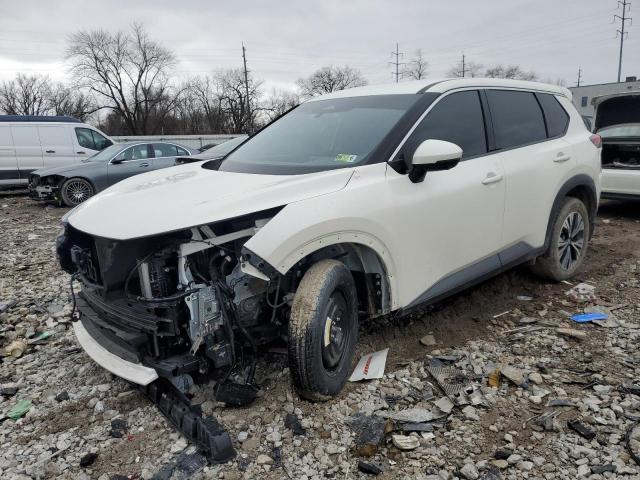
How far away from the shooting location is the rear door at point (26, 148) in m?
13.2

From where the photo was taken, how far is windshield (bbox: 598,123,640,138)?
26.1 feet

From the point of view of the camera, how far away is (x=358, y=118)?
3506mm

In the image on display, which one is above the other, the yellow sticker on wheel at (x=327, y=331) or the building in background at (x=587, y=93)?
the building in background at (x=587, y=93)

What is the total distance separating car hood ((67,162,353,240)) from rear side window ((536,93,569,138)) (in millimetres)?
2464

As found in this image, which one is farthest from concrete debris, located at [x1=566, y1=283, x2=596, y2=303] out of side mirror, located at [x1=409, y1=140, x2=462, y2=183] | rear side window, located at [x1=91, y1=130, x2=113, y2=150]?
rear side window, located at [x1=91, y1=130, x2=113, y2=150]

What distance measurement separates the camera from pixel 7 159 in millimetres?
13086

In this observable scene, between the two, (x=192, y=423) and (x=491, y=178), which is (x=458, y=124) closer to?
(x=491, y=178)

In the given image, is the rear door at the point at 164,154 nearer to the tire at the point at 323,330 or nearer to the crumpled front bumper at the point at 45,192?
the crumpled front bumper at the point at 45,192

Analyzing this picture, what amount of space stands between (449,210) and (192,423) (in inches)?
79.3

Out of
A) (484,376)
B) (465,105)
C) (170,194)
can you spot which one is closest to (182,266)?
(170,194)

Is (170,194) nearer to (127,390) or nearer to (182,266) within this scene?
(182,266)

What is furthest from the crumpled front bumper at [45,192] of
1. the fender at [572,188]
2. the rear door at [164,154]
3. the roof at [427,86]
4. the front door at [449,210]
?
the fender at [572,188]

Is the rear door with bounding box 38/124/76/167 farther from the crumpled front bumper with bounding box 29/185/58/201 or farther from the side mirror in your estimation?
the side mirror

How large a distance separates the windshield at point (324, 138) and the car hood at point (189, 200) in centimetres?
21
